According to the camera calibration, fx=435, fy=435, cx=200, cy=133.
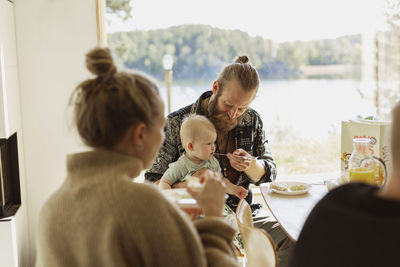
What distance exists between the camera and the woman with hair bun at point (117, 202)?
39.7 inches

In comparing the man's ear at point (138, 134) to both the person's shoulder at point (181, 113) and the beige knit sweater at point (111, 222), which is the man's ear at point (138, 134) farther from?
the person's shoulder at point (181, 113)

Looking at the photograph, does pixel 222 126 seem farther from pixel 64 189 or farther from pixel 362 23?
pixel 362 23

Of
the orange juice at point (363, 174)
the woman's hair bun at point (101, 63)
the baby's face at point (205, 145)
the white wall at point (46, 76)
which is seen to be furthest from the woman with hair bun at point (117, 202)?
the white wall at point (46, 76)

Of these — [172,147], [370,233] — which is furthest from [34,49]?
[370,233]

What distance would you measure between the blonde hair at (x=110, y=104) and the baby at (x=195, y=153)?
4.00ft

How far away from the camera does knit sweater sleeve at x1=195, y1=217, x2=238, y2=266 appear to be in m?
1.19

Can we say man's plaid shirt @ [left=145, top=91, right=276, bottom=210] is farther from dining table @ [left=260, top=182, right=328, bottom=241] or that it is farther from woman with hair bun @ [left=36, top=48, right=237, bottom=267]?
woman with hair bun @ [left=36, top=48, right=237, bottom=267]

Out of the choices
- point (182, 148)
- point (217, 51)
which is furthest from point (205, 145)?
point (217, 51)

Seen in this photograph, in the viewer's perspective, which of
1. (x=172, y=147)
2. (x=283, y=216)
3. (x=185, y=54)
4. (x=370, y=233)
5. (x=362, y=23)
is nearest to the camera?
(x=370, y=233)

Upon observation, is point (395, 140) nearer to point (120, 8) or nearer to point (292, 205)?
point (292, 205)

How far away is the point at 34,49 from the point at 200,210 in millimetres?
2489

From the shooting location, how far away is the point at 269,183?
2.56 m

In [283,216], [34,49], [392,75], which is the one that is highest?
[34,49]

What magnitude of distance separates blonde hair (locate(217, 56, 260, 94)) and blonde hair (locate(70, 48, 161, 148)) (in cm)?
127
